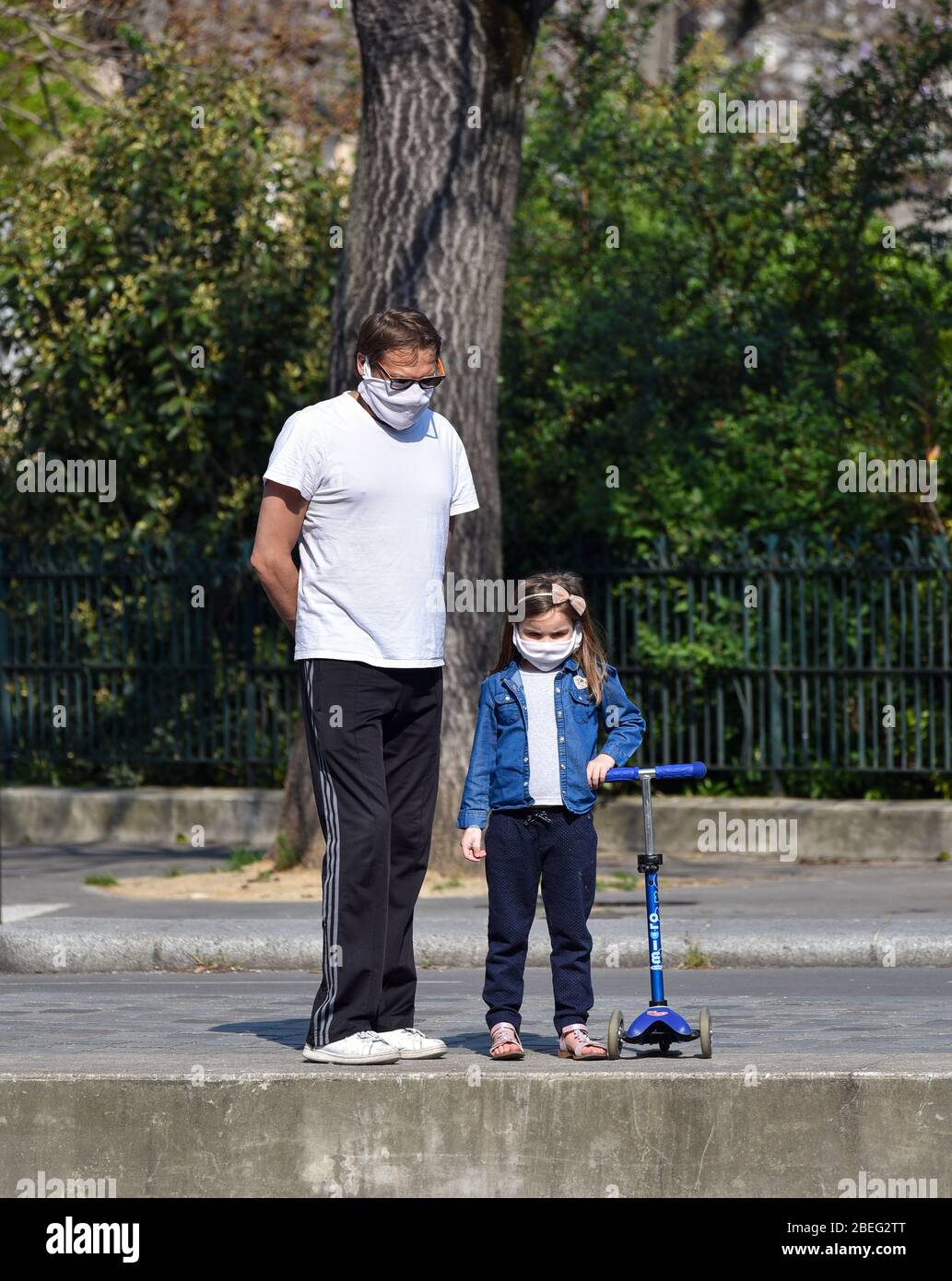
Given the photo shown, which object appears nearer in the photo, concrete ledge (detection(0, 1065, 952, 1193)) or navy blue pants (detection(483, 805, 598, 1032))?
concrete ledge (detection(0, 1065, 952, 1193))

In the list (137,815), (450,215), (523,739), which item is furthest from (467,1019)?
(137,815)

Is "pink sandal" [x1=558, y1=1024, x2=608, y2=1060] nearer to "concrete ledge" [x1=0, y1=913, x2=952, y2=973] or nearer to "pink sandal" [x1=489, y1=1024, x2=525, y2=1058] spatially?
"pink sandal" [x1=489, y1=1024, x2=525, y2=1058]

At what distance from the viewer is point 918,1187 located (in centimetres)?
486

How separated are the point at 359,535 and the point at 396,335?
0.52m

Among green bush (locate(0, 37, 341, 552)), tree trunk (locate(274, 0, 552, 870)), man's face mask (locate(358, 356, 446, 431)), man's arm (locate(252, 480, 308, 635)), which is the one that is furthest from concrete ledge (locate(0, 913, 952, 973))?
green bush (locate(0, 37, 341, 552))

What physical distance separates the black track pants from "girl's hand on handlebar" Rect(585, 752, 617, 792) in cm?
48

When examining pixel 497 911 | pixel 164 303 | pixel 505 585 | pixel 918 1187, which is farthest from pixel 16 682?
pixel 918 1187

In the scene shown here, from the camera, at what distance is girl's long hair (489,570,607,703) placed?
18.5 ft

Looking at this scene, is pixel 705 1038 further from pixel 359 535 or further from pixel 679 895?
pixel 679 895

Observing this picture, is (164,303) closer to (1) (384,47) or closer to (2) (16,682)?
(2) (16,682)

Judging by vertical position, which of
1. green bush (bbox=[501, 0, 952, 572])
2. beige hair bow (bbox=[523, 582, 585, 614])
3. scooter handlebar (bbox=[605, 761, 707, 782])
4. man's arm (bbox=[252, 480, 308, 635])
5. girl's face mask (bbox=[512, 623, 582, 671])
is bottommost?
scooter handlebar (bbox=[605, 761, 707, 782])

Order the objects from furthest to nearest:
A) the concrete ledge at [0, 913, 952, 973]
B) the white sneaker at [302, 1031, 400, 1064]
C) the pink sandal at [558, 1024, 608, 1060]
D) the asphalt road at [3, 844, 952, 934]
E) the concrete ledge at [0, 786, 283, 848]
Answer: the concrete ledge at [0, 786, 283, 848] < the asphalt road at [3, 844, 952, 934] < the concrete ledge at [0, 913, 952, 973] < the pink sandal at [558, 1024, 608, 1060] < the white sneaker at [302, 1031, 400, 1064]

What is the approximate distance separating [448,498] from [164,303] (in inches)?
340

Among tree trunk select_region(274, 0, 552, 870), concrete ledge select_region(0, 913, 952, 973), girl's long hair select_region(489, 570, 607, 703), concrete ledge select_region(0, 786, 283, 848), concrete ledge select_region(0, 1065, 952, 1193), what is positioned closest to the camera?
concrete ledge select_region(0, 1065, 952, 1193)
